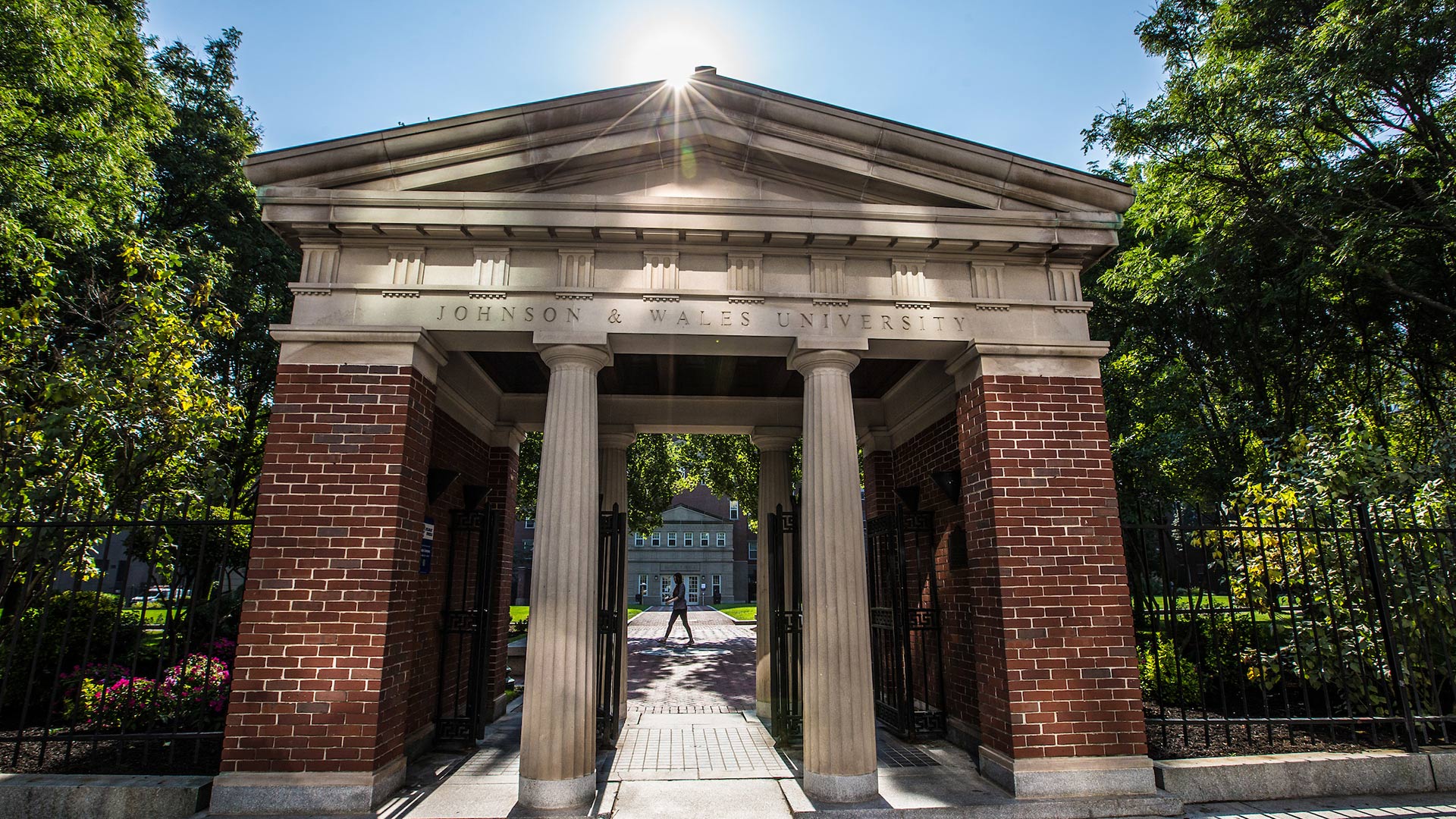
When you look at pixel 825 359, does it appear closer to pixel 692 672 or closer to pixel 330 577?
pixel 330 577

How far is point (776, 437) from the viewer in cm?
938

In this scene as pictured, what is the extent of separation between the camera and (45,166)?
1016 cm

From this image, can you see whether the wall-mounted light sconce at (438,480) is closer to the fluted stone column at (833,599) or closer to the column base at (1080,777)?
the fluted stone column at (833,599)

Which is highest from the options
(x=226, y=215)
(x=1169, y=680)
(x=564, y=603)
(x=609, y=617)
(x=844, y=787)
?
(x=226, y=215)

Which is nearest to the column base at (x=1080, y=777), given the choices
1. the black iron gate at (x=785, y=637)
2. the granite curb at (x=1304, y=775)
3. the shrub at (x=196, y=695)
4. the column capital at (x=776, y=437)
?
the granite curb at (x=1304, y=775)

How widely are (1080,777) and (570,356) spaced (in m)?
5.53

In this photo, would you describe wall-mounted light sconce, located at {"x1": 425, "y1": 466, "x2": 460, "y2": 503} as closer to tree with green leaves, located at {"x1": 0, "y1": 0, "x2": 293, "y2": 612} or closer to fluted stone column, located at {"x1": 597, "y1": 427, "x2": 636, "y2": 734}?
tree with green leaves, located at {"x1": 0, "y1": 0, "x2": 293, "y2": 612}

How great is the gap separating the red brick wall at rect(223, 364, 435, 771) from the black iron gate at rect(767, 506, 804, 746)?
3839 mm

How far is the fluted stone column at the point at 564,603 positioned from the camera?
5.46 metres

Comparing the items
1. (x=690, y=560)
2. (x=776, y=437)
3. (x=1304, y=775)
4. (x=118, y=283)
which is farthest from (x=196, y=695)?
(x=690, y=560)

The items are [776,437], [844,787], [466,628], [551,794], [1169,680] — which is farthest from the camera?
[776,437]

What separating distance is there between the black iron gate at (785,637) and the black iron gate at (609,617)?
180 cm

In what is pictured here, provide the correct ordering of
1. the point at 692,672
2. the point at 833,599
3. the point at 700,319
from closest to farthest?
the point at 833,599 < the point at 700,319 < the point at 692,672

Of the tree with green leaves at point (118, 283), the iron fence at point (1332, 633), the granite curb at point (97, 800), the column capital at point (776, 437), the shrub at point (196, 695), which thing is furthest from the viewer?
the column capital at point (776, 437)
